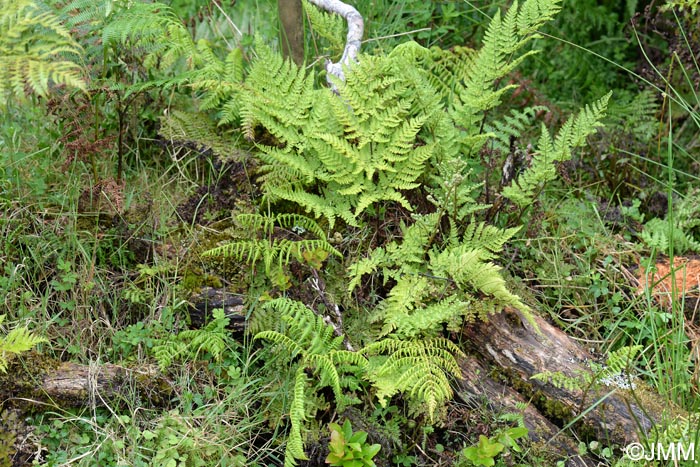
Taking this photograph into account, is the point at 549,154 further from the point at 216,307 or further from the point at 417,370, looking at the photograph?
the point at 216,307

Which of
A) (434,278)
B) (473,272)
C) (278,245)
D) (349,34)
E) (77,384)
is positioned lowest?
(77,384)

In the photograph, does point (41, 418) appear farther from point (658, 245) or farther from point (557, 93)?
point (557, 93)

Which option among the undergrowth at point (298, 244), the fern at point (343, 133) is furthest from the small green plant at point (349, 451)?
the fern at point (343, 133)

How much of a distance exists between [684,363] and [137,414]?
2.31 meters

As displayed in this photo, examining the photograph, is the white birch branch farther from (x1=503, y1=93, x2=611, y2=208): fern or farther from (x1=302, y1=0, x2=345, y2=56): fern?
(x1=503, y1=93, x2=611, y2=208): fern

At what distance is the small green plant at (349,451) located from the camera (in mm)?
2719

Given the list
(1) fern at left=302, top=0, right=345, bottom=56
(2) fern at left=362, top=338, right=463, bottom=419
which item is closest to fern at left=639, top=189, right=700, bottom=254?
(2) fern at left=362, top=338, right=463, bottom=419

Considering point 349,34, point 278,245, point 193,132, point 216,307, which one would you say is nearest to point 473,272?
point 278,245

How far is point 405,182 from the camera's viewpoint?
3.44 meters

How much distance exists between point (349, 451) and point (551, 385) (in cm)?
91

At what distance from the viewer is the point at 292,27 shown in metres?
3.98

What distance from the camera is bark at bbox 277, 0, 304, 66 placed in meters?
3.91

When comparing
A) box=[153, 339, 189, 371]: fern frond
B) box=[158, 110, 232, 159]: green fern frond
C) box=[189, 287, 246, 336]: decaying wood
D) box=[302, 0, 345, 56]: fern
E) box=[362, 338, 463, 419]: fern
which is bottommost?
box=[153, 339, 189, 371]: fern frond

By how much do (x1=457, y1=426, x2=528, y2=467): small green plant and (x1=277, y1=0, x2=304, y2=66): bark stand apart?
2.25 meters
